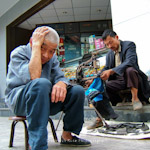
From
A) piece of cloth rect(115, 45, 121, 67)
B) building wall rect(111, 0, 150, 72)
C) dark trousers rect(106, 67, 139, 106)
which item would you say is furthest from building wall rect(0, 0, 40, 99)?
dark trousers rect(106, 67, 139, 106)

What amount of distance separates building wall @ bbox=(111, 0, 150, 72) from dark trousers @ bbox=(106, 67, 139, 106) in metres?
1.12

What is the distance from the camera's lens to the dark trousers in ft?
7.67

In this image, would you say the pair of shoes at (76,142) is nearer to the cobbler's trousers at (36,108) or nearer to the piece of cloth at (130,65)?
the cobbler's trousers at (36,108)

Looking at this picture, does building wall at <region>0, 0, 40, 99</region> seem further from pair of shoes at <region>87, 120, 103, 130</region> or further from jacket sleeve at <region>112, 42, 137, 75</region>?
pair of shoes at <region>87, 120, 103, 130</region>

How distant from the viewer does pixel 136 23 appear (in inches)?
145

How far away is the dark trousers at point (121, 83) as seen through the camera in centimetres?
234

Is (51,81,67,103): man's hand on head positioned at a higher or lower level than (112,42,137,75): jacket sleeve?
lower

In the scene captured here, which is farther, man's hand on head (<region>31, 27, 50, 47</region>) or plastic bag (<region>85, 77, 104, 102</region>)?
plastic bag (<region>85, 77, 104, 102</region>)

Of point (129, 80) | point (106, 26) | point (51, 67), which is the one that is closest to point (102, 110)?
point (129, 80)

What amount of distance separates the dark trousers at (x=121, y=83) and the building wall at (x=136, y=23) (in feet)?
3.68

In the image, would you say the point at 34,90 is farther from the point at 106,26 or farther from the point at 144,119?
the point at 106,26

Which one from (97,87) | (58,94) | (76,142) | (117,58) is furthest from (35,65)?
(117,58)

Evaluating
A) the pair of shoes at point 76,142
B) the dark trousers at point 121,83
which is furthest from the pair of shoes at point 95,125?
the pair of shoes at point 76,142

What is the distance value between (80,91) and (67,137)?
43 cm
